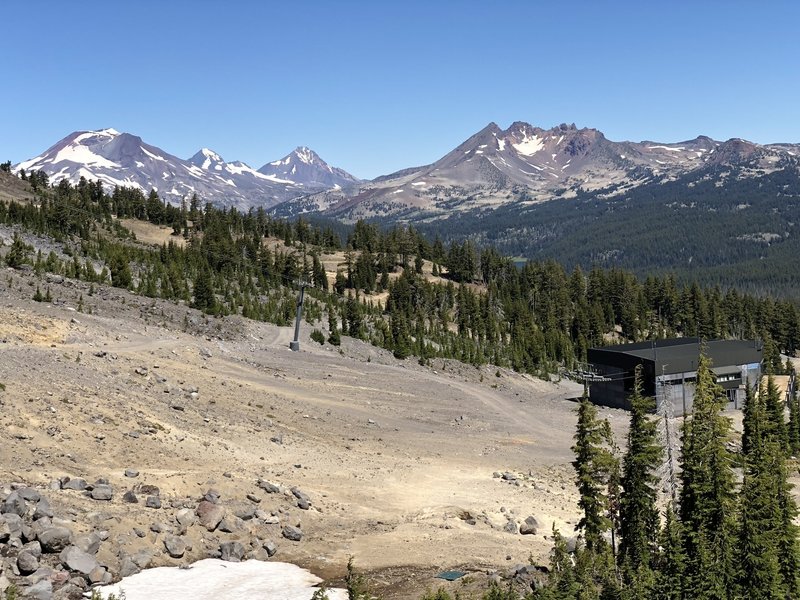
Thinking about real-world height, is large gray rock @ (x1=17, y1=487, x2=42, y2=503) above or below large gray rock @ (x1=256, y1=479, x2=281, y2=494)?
above

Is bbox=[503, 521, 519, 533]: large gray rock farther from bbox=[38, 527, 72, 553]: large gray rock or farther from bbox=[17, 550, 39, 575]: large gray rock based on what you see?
bbox=[17, 550, 39, 575]: large gray rock

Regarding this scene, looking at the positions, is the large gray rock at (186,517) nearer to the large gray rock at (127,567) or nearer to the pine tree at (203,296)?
the large gray rock at (127,567)

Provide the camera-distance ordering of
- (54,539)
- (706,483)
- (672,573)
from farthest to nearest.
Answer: (706,483) < (672,573) < (54,539)

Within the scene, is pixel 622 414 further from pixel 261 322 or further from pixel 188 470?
pixel 188 470

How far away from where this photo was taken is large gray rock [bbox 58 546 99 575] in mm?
24766

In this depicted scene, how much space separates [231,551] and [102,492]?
6.55 m

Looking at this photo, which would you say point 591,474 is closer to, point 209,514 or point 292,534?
point 292,534

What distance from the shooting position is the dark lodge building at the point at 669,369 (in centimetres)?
9531

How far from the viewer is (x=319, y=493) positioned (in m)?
39.2

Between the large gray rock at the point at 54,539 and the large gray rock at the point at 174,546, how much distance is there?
4.03m

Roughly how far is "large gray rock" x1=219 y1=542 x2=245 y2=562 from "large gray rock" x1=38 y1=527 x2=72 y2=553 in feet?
20.7

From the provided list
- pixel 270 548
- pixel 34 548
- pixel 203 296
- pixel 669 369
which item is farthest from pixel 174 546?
pixel 669 369

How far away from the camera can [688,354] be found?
323 feet

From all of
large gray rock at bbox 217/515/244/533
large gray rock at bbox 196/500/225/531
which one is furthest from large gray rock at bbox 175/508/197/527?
large gray rock at bbox 217/515/244/533
